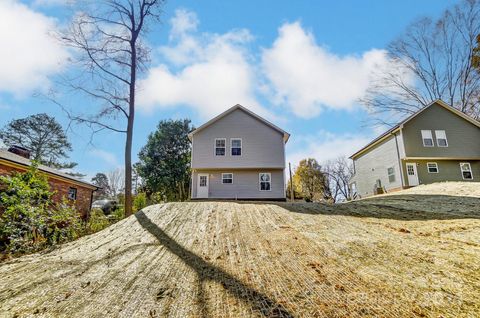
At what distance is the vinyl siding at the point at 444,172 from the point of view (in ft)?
53.0

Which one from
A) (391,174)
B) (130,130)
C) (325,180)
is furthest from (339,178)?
(130,130)

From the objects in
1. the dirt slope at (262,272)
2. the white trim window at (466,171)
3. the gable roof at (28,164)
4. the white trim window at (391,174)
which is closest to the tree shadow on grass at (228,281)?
the dirt slope at (262,272)

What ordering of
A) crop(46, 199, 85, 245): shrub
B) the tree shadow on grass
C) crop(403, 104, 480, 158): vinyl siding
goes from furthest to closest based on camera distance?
crop(403, 104, 480, 158): vinyl siding < crop(46, 199, 85, 245): shrub < the tree shadow on grass

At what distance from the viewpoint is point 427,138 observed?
54.3 ft

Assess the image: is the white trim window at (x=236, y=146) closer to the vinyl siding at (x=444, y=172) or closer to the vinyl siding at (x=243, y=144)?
the vinyl siding at (x=243, y=144)

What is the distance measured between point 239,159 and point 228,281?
533 inches

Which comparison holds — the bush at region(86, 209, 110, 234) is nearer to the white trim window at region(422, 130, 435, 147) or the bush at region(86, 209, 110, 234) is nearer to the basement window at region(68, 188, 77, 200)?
A: the basement window at region(68, 188, 77, 200)

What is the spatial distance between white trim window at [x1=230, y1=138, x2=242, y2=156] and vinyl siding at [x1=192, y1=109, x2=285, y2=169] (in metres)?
0.20

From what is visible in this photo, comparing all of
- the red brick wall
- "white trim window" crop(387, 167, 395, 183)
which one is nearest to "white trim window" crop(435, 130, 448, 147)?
"white trim window" crop(387, 167, 395, 183)

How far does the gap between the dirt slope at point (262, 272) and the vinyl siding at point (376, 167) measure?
47.2 ft

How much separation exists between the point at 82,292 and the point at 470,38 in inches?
1064

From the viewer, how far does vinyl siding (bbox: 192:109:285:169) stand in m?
15.7

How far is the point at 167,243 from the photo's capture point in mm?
3529

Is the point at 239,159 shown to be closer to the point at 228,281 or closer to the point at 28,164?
the point at 28,164
